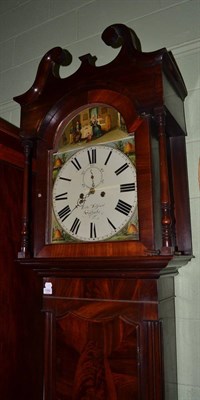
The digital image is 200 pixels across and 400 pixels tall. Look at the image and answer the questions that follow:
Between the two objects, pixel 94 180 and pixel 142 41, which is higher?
pixel 142 41

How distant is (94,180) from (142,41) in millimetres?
668

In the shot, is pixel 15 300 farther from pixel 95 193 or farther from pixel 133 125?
pixel 133 125

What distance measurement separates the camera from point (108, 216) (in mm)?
Answer: 952

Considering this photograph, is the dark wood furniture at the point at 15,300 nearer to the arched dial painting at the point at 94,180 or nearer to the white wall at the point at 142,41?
the arched dial painting at the point at 94,180

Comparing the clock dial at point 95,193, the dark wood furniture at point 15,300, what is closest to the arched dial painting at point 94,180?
the clock dial at point 95,193

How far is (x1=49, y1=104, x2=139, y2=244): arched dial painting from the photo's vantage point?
0.94 m

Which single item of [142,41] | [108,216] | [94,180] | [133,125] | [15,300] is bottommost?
[15,300]

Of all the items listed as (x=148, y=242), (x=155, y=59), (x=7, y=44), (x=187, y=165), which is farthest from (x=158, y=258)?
(x=7, y=44)

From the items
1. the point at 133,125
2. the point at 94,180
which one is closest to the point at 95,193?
the point at 94,180

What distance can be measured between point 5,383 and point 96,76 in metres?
1.01

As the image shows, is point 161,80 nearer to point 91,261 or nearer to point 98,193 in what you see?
point 98,193

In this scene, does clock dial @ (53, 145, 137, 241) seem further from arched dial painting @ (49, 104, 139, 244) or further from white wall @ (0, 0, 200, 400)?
white wall @ (0, 0, 200, 400)

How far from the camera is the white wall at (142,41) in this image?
3.45ft

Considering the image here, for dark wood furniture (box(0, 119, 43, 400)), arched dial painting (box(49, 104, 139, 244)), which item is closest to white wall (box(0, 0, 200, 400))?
arched dial painting (box(49, 104, 139, 244))
